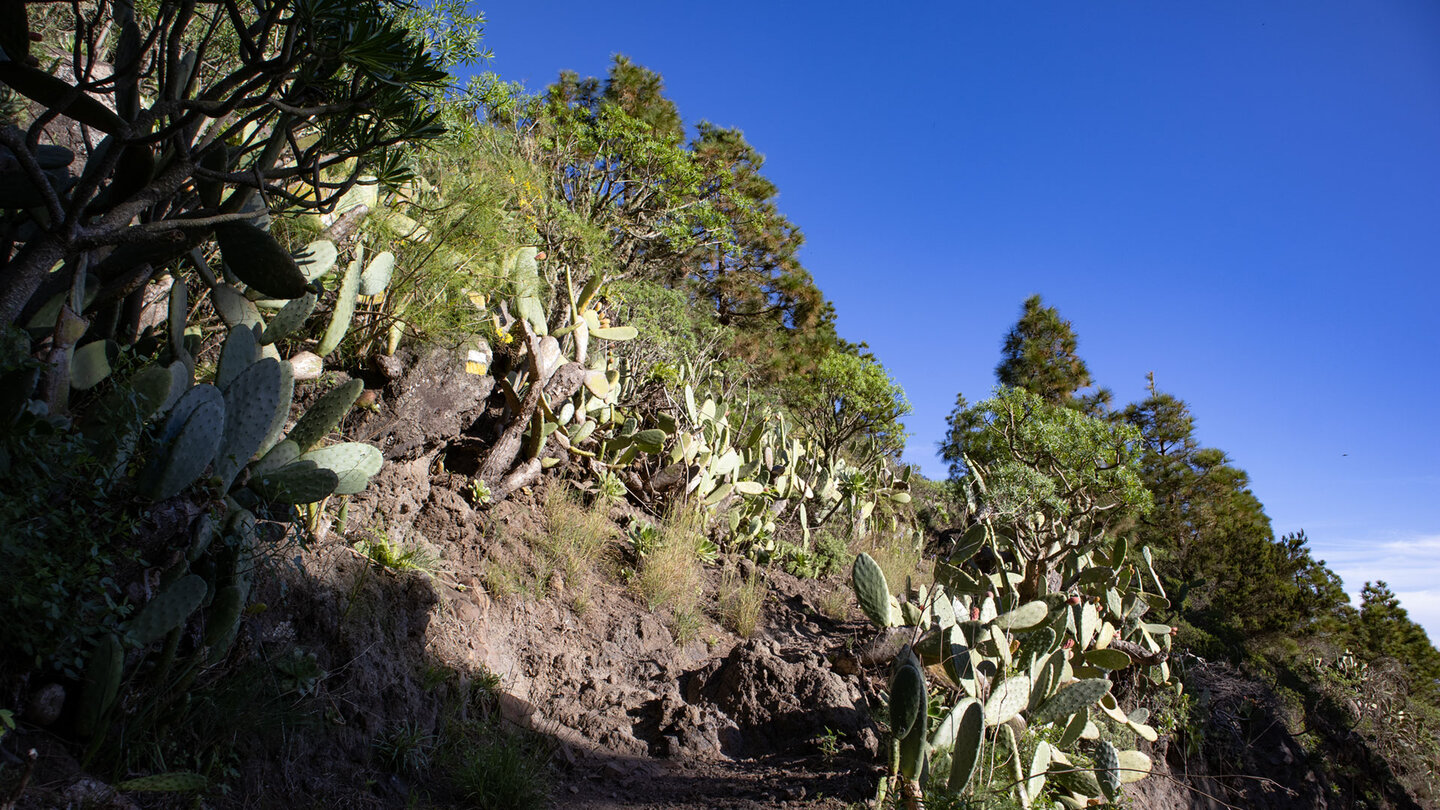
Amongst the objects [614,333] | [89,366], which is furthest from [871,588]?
[89,366]

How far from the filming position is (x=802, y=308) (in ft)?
53.5

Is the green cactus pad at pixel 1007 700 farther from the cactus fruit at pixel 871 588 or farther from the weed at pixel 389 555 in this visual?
the weed at pixel 389 555

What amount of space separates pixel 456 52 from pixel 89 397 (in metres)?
4.27

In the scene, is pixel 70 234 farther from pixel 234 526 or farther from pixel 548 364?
pixel 548 364

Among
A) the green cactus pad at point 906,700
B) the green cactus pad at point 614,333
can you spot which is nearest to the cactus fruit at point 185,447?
the green cactus pad at point 906,700

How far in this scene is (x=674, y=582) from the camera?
15.8ft

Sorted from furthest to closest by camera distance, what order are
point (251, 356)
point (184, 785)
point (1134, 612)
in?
1. point (1134, 612)
2. point (251, 356)
3. point (184, 785)

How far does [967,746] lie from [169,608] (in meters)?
2.66

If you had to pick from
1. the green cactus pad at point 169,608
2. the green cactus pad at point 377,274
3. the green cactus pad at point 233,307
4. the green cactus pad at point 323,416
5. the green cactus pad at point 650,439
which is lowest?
the green cactus pad at point 169,608

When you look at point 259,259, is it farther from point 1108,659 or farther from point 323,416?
point 1108,659

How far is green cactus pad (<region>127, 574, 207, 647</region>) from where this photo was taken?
1.92 metres

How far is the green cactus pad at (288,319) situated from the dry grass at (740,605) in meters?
3.28

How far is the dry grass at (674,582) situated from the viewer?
4672 millimetres

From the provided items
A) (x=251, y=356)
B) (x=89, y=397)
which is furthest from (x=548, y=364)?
(x=89, y=397)
